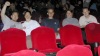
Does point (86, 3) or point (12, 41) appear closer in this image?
point (12, 41)

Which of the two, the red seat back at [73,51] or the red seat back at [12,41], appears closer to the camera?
the red seat back at [73,51]

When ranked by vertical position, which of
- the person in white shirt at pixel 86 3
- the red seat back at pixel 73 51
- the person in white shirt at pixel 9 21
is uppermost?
the person in white shirt at pixel 86 3

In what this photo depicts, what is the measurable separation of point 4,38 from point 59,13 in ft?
12.5

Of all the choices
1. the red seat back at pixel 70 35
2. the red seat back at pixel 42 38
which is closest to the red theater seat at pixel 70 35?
the red seat back at pixel 70 35

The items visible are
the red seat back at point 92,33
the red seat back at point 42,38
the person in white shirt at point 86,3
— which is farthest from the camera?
the person in white shirt at point 86,3

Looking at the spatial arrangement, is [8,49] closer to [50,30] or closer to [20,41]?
[20,41]

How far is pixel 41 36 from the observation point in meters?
4.11

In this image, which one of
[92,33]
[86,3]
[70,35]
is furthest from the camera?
[86,3]

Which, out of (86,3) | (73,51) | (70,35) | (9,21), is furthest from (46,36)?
(86,3)

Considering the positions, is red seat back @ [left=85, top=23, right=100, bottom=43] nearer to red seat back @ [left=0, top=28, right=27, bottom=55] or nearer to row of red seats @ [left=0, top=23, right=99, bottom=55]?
row of red seats @ [left=0, top=23, right=99, bottom=55]

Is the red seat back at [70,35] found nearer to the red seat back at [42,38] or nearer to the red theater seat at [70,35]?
the red theater seat at [70,35]

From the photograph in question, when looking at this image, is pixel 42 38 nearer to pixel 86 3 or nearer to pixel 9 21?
pixel 9 21

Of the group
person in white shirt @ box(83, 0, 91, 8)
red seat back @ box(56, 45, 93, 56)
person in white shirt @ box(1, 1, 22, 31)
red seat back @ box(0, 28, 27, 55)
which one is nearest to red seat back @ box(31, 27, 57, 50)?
red seat back @ box(0, 28, 27, 55)

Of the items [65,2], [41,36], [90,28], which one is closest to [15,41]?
[41,36]
